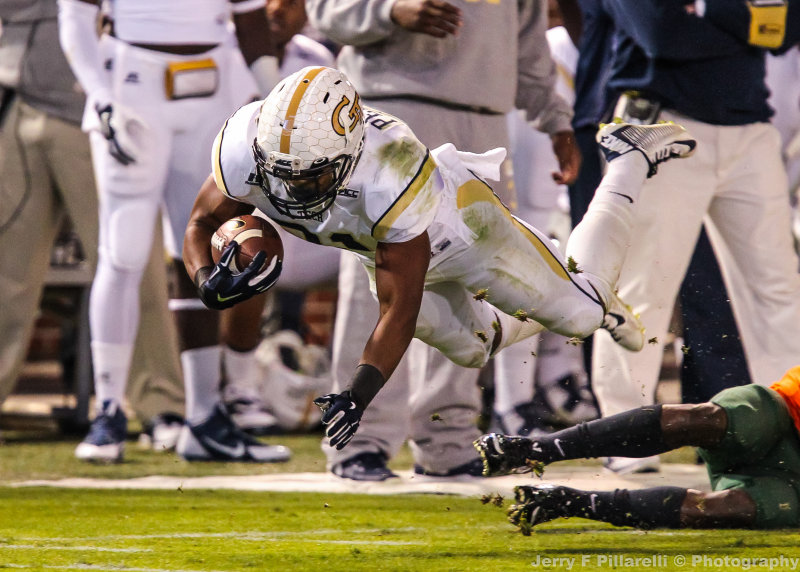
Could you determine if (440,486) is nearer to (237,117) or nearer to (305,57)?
(237,117)

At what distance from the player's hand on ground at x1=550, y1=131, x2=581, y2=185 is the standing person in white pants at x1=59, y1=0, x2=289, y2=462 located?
1.19m

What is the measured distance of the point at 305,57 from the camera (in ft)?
21.3

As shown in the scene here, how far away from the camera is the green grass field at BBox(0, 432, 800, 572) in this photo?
10.2 feet

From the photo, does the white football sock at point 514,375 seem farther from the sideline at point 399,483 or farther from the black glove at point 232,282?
the black glove at point 232,282

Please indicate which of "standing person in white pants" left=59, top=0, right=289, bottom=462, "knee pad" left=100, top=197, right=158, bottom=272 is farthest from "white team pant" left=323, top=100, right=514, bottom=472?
"knee pad" left=100, top=197, right=158, bottom=272

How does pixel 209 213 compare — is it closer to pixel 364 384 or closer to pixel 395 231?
pixel 395 231

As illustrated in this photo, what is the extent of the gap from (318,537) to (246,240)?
2.71ft

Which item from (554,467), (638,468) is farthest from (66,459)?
(638,468)

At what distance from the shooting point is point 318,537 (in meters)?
3.57

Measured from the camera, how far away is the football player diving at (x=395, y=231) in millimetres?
3262

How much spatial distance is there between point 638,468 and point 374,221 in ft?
5.84

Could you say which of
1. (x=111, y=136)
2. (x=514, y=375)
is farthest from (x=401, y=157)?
(x=514, y=375)

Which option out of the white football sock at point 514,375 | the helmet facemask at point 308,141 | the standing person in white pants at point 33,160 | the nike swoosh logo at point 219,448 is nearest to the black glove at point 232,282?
the helmet facemask at point 308,141

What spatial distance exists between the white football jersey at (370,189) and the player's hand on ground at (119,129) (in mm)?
1503
